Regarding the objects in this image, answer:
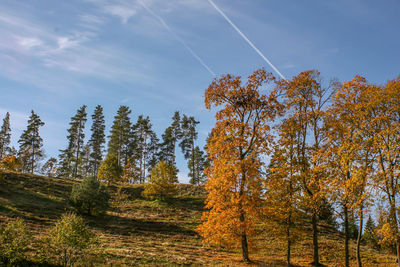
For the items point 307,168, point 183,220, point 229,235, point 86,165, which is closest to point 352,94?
point 307,168

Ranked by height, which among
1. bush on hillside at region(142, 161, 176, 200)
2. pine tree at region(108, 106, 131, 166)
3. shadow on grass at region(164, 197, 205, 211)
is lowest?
shadow on grass at region(164, 197, 205, 211)

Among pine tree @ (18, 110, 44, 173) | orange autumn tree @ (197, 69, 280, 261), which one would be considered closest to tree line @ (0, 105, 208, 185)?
pine tree @ (18, 110, 44, 173)

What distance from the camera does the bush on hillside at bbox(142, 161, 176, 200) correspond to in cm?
4597

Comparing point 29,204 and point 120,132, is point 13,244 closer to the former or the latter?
point 29,204

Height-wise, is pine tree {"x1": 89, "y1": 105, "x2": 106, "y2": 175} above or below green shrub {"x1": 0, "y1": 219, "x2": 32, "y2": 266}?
above

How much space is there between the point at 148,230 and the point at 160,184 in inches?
578

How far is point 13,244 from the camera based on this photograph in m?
13.9

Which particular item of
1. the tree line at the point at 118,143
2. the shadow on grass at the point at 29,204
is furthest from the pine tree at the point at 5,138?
the shadow on grass at the point at 29,204

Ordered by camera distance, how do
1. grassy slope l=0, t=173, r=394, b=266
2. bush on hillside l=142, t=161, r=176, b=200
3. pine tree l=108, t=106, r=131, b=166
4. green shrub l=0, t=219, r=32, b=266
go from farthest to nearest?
1. pine tree l=108, t=106, r=131, b=166
2. bush on hillside l=142, t=161, r=176, b=200
3. grassy slope l=0, t=173, r=394, b=266
4. green shrub l=0, t=219, r=32, b=266

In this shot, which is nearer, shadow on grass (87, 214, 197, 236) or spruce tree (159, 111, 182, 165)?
shadow on grass (87, 214, 197, 236)

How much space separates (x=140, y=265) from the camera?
1681 centimetres

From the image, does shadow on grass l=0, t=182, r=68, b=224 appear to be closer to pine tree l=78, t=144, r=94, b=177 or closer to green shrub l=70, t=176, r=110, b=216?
green shrub l=70, t=176, r=110, b=216

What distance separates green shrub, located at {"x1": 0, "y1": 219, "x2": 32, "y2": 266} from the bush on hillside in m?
31.4

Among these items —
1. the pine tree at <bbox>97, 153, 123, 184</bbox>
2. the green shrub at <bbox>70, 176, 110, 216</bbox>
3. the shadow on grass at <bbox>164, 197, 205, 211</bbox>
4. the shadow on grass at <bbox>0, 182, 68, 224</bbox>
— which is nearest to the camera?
the shadow on grass at <bbox>0, 182, 68, 224</bbox>
